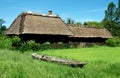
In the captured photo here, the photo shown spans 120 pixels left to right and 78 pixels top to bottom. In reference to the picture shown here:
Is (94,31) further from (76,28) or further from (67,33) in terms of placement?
(67,33)

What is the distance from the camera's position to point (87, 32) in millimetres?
47750

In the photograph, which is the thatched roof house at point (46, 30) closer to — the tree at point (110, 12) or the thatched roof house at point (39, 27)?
the thatched roof house at point (39, 27)

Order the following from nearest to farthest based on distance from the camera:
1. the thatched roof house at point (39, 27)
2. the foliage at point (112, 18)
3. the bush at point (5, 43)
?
1. the bush at point (5, 43)
2. the thatched roof house at point (39, 27)
3. the foliage at point (112, 18)

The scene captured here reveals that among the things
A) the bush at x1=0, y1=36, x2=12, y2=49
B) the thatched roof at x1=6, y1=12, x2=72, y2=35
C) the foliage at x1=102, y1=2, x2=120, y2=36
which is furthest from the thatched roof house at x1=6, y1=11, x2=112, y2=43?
the foliage at x1=102, y1=2, x2=120, y2=36

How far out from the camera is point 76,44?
44000 mm

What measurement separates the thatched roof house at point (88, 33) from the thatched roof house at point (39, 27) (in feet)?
10.0

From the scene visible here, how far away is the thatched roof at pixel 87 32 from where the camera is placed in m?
46.0

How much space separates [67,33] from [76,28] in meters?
5.46

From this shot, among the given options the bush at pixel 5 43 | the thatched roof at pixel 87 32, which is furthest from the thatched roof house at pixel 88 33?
the bush at pixel 5 43

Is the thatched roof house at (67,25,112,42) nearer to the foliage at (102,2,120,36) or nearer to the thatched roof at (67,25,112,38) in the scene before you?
the thatched roof at (67,25,112,38)

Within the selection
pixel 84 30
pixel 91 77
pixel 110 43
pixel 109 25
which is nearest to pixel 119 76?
pixel 91 77

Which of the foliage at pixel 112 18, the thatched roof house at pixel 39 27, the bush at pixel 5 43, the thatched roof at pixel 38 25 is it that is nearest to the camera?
the bush at pixel 5 43

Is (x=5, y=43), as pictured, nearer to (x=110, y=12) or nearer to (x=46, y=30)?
(x=46, y=30)

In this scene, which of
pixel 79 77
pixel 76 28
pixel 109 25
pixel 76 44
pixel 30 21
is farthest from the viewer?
pixel 109 25
